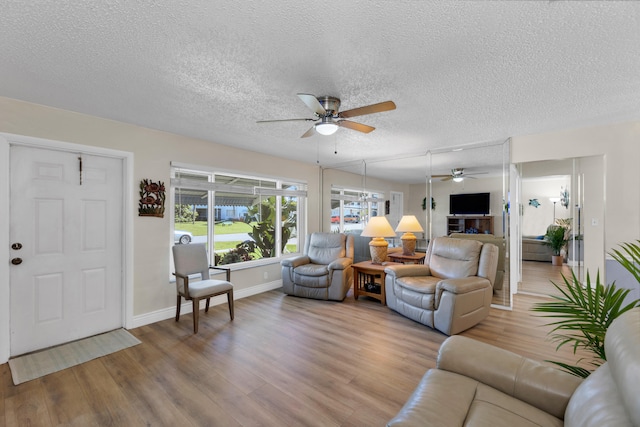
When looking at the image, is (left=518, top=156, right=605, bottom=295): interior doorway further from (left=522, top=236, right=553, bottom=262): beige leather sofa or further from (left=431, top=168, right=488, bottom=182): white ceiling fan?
(left=431, top=168, right=488, bottom=182): white ceiling fan

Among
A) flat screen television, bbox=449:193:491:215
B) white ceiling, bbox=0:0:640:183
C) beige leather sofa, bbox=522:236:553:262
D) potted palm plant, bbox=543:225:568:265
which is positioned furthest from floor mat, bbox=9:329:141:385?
potted palm plant, bbox=543:225:568:265

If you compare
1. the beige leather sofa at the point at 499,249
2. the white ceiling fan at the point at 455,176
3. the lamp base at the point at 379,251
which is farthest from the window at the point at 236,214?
the beige leather sofa at the point at 499,249

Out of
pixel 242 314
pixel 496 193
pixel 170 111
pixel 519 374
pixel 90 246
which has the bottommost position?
pixel 242 314

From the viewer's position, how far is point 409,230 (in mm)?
4523

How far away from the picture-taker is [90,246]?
3109 millimetres

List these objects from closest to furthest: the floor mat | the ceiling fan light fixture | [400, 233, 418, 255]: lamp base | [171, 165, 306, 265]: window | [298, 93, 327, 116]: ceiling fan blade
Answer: [298, 93, 327, 116]: ceiling fan blade, the floor mat, the ceiling fan light fixture, [171, 165, 306, 265]: window, [400, 233, 418, 255]: lamp base

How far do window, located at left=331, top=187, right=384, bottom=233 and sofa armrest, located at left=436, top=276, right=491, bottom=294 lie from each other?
2.90 meters

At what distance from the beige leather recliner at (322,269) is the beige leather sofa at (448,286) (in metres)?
0.78

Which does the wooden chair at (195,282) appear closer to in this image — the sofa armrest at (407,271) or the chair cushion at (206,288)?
the chair cushion at (206,288)

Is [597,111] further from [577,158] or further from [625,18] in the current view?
[625,18]

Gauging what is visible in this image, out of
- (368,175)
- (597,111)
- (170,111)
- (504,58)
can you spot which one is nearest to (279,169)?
(368,175)

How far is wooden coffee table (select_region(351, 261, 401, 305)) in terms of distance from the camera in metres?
4.12

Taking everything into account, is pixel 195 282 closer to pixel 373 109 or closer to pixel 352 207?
pixel 373 109

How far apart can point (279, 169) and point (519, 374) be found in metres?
4.45
